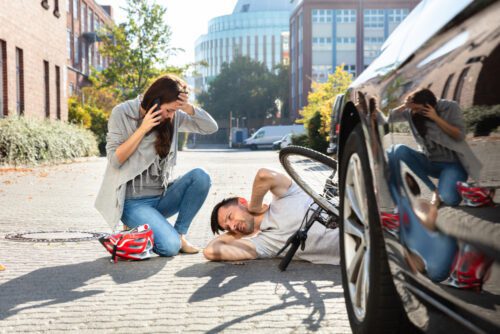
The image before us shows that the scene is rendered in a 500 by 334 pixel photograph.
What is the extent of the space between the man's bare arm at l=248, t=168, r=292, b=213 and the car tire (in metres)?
2.13

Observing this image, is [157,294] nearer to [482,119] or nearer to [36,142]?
[482,119]

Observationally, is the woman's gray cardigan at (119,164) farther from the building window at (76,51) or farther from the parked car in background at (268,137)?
the parked car in background at (268,137)

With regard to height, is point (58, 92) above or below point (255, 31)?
below

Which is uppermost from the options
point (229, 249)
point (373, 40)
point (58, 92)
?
point (373, 40)

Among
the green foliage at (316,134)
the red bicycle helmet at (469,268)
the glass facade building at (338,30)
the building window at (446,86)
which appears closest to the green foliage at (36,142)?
the green foliage at (316,134)

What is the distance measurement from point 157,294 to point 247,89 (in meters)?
98.4

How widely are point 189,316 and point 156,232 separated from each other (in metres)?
2.08

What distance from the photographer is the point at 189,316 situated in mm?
3912

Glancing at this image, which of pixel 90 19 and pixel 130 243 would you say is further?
pixel 90 19

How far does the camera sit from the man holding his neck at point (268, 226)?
5543 mm

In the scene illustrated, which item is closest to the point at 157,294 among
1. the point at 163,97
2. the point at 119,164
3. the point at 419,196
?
the point at 119,164

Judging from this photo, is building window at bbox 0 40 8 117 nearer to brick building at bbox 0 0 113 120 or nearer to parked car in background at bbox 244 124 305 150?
brick building at bbox 0 0 113 120

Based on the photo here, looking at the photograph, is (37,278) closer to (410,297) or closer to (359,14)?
(410,297)

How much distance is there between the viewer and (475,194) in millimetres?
1804
